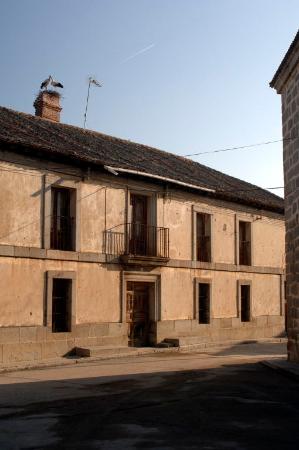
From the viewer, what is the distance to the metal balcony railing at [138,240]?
55.2 ft

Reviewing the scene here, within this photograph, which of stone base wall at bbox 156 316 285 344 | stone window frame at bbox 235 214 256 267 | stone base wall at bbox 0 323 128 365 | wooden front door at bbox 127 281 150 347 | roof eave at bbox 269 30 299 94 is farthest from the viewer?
stone window frame at bbox 235 214 256 267

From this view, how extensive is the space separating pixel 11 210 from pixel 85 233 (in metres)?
2.46

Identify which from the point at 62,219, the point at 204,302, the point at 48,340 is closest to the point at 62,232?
the point at 62,219

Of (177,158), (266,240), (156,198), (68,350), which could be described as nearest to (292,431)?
(68,350)

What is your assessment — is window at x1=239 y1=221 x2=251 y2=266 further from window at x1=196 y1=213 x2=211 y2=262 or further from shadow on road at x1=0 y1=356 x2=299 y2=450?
shadow on road at x1=0 y1=356 x2=299 y2=450

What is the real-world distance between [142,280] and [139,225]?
175 centimetres

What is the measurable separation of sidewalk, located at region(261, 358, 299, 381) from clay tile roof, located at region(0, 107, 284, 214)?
7348 mm

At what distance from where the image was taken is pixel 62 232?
15.7 meters

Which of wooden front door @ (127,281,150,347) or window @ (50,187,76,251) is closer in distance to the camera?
window @ (50,187,76,251)

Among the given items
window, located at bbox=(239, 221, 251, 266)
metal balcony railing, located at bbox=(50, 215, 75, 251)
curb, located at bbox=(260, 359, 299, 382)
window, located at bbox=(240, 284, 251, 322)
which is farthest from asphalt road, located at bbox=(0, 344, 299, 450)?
window, located at bbox=(239, 221, 251, 266)

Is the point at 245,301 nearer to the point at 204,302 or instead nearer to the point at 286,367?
the point at 204,302

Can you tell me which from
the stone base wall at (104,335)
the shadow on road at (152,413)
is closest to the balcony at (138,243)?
the stone base wall at (104,335)

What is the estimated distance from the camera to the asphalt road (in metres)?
5.69

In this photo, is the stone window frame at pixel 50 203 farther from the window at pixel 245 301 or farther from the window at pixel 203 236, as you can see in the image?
the window at pixel 245 301
